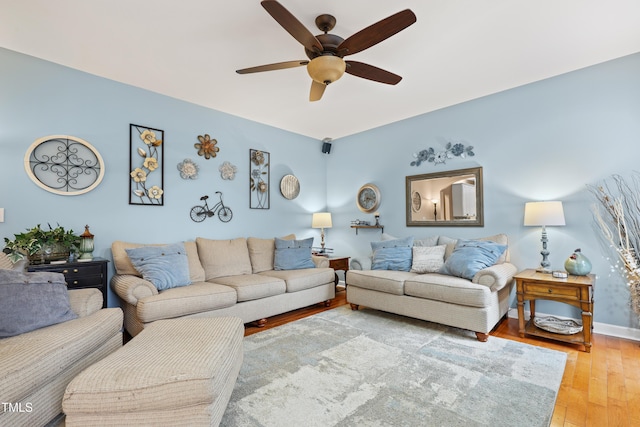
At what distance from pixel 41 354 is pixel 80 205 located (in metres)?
2.09

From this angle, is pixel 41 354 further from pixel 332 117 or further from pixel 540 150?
pixel 540 150

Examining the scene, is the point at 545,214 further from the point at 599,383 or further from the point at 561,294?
the point at 599,383

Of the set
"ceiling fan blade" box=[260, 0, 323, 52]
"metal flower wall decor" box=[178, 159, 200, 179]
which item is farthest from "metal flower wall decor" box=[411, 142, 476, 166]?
"metal flower wall decor" box=[178, 159, 200, 179]

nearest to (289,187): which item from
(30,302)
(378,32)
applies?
(378,32)

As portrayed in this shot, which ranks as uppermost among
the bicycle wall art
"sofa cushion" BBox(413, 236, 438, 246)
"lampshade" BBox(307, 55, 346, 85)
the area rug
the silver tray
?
"lampshade" BBox(307, 55, 346, 85)

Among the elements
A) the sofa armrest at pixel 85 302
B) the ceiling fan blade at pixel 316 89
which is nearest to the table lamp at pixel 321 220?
the ceiling fan blade at pixel 316 89

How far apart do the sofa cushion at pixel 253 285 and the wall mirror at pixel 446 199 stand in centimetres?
218

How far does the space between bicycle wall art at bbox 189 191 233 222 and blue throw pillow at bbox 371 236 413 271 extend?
212 cm

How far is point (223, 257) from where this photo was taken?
371 cm

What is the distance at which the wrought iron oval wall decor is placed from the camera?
284cm

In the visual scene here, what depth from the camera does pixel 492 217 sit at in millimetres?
3686

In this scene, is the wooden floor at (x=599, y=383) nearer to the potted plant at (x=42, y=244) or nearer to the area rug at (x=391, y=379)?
the area rug at (x=391, y=379)

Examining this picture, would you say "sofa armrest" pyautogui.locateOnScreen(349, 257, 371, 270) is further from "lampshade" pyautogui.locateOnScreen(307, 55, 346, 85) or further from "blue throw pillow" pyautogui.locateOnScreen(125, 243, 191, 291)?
"lampshade" pyautogui.locateOnScreen(307, 55, 346, 85)

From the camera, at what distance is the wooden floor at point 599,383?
67.1 inches
